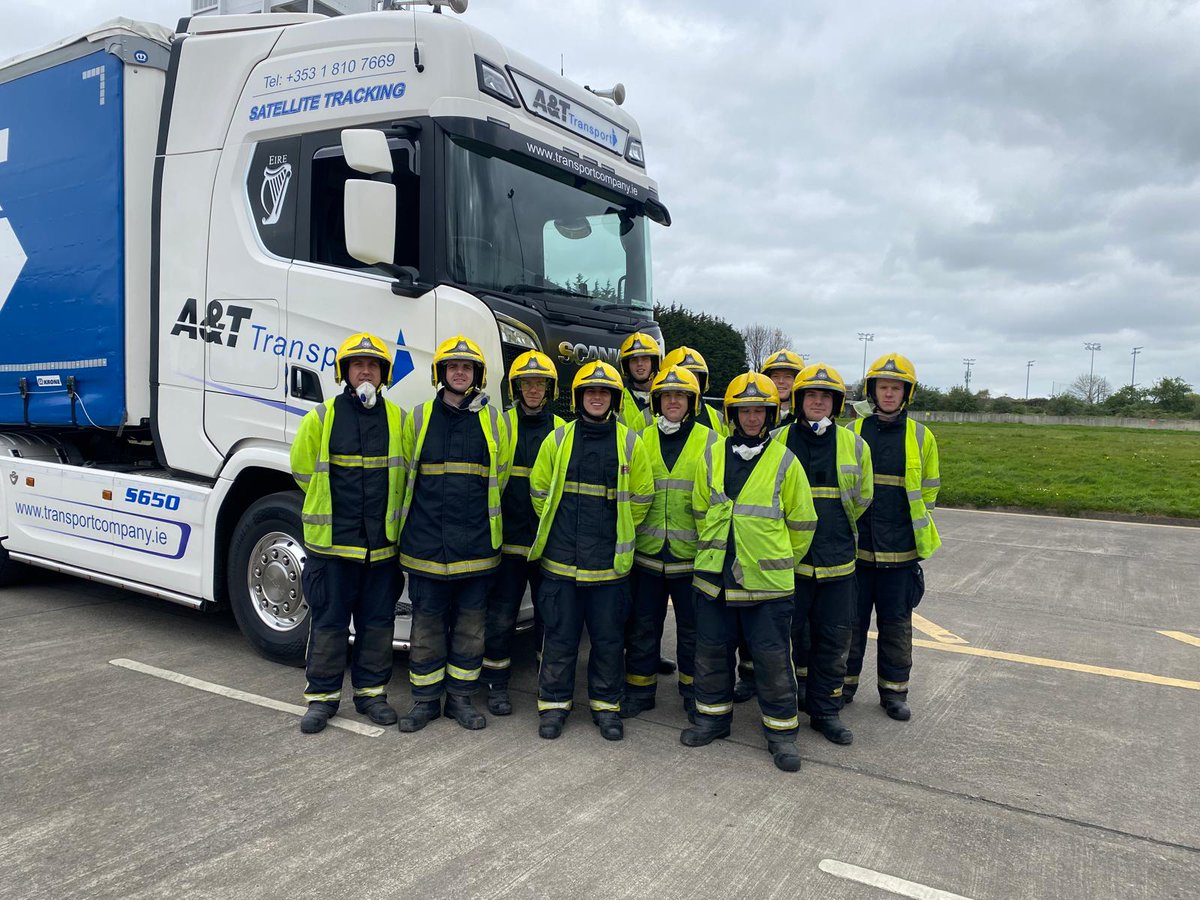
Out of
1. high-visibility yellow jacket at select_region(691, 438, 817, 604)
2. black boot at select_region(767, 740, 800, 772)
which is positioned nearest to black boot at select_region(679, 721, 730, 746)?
black boot at select_region(767, 740, 800, 772)

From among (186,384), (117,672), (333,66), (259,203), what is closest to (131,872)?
(117,672)

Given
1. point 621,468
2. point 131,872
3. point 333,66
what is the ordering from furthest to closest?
point 333,66 < point 621,468 < point 131,872

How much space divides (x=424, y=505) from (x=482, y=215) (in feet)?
5.20

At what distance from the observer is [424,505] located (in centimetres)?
433

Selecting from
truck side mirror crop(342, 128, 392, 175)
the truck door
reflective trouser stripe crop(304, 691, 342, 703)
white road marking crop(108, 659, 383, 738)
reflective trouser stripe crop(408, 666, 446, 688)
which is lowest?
white road marking crop(108, 659, 383, 738)

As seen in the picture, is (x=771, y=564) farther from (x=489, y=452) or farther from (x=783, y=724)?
(x=489, y=452)

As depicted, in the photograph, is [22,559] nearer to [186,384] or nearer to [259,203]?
[186,384]

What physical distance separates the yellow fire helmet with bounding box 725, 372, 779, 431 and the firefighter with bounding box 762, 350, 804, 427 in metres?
1.06

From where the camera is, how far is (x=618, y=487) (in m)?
4.26

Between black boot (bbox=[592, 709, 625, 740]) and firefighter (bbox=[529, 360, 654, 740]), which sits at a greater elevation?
firefighter (bbox=[529, 360, 654, 740])

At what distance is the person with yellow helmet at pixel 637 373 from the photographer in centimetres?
516

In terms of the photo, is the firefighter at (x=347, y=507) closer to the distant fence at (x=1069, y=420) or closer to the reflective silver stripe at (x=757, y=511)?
the reflective silver stripe at (x=757, y=511)

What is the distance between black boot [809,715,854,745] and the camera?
423 centimetres

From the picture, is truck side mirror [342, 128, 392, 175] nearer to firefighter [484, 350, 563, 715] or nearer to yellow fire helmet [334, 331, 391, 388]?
yellow fire helmet [334, 331, 391, 388]
